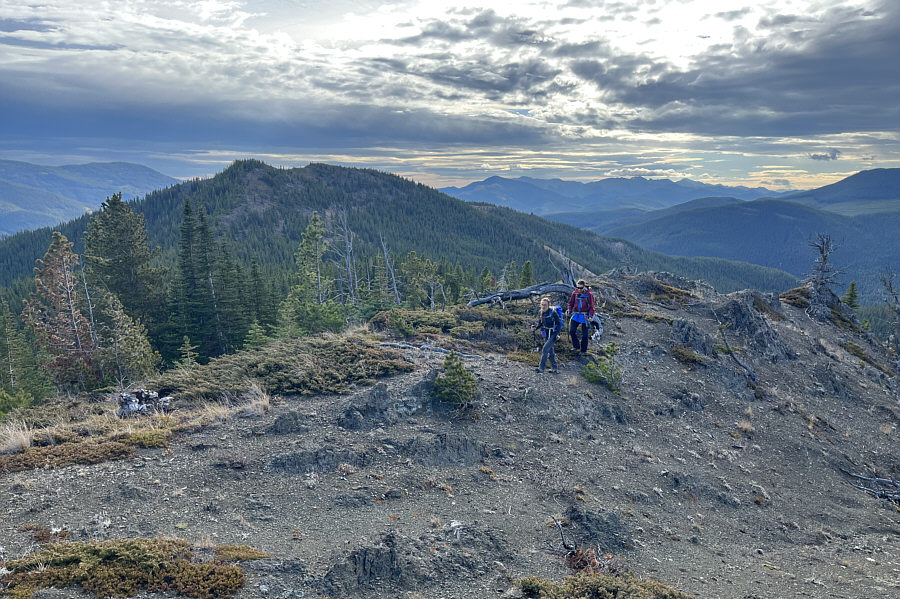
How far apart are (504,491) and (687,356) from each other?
13948 mm

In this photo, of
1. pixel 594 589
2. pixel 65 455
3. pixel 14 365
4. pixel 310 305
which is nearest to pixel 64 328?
pixel 14 365

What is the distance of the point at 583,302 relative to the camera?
16641 millimetres

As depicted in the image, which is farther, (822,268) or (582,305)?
(822,268)

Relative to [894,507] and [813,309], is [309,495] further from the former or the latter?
[813,309]

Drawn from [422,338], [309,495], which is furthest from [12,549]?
[422,338]

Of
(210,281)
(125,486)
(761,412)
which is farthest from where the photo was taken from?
(210,281)

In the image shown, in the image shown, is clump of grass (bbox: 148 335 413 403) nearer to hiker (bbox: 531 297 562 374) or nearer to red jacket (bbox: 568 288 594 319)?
hiker (bbox: 531 297 562 374)

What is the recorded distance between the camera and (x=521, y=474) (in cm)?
1107

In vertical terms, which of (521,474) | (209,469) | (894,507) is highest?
(209,469)

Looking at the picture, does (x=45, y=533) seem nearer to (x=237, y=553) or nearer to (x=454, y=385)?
(x=237, y=553)

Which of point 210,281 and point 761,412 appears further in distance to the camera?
point 210,281

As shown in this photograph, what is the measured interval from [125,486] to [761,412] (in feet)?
67.2

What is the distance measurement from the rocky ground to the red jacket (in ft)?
7.15

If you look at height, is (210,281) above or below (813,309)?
above
